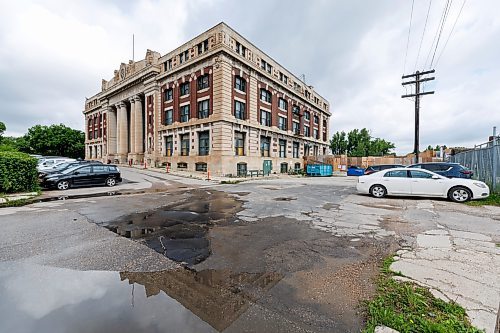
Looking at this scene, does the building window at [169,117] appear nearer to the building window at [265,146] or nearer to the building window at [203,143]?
the building window at [203,143]

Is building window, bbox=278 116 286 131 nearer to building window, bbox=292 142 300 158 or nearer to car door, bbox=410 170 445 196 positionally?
building window, bbox=292 142 300 158

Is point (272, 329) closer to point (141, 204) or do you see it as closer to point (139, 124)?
point (141, 204)

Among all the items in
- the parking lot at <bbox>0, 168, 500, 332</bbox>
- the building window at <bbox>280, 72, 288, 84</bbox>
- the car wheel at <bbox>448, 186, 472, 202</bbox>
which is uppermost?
the building window at <bbox>280, 72, 288, 84</bbox>

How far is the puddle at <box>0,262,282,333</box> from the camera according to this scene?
8.46 feet

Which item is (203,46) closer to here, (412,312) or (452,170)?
(452,170)

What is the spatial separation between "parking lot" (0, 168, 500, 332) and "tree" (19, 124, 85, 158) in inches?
2588

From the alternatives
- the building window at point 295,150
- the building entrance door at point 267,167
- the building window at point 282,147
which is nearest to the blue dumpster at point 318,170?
the building window at point 282,147

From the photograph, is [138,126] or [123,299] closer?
[123,299]

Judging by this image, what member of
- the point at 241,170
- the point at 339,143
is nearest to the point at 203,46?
the point at 241,170

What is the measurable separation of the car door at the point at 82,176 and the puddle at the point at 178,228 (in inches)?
371

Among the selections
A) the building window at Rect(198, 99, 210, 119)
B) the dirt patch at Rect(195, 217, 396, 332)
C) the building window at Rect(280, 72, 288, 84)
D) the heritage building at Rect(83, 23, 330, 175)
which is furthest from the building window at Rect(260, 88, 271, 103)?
the dirt patch at Rect(195, 217, 396, 332)

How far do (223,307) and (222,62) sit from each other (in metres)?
27.0

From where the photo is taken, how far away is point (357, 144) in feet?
241

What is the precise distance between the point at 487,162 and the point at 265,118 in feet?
81.3
